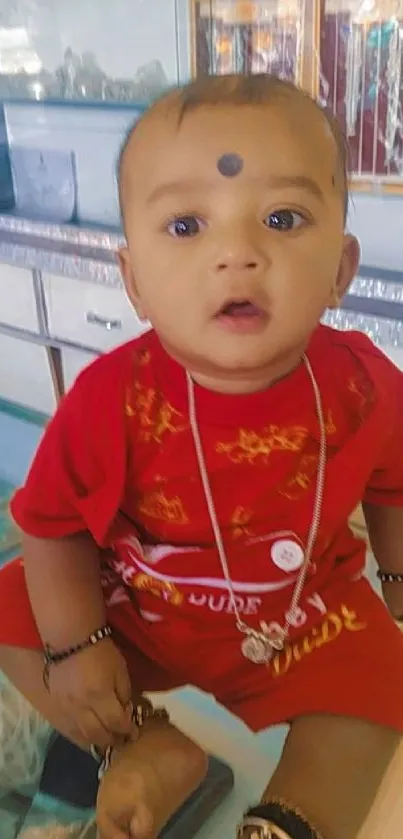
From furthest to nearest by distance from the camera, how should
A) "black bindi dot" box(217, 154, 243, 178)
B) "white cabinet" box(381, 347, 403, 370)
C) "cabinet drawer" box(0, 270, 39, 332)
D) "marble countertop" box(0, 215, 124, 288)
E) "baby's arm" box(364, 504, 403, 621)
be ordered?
1. "cabinet drawer" box(0, 270, 39, 332)
2. "marble countertop" box(0, 215, 124, 288)
3. "white cabinet" box(381, 347, 403, 370)
4. "baby's arm" box(364, 504, 403, 621)
5. "black bindi dot" box(217, 154, 243, 178)

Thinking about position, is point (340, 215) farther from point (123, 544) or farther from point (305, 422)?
point (123, 544)

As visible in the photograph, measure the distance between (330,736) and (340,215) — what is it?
26 cm

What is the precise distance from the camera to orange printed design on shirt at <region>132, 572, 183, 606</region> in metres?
0.50

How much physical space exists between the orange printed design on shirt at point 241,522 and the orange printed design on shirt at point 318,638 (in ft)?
0.23

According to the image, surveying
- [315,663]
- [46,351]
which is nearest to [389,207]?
[46,351]

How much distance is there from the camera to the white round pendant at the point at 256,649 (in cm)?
50

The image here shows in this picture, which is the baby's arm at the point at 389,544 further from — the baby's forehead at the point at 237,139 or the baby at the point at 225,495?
the baby's forehead at the point at 237,139

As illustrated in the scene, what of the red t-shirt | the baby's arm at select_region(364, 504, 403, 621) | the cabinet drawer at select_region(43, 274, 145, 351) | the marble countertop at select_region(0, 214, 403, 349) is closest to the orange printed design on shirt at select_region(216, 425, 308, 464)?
the red t-shirt

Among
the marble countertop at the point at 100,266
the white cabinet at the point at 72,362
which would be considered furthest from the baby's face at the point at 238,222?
the white cabinet at the point at 72,362

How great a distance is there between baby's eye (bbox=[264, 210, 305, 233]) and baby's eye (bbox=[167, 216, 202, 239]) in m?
0.03

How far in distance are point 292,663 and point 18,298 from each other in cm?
89

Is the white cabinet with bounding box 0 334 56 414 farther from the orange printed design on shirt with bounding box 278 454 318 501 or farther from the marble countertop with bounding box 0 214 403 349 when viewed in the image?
the orange printed design on shirt with bounding box 278 454 318 501

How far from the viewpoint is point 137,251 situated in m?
0.44

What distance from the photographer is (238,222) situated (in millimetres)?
405
